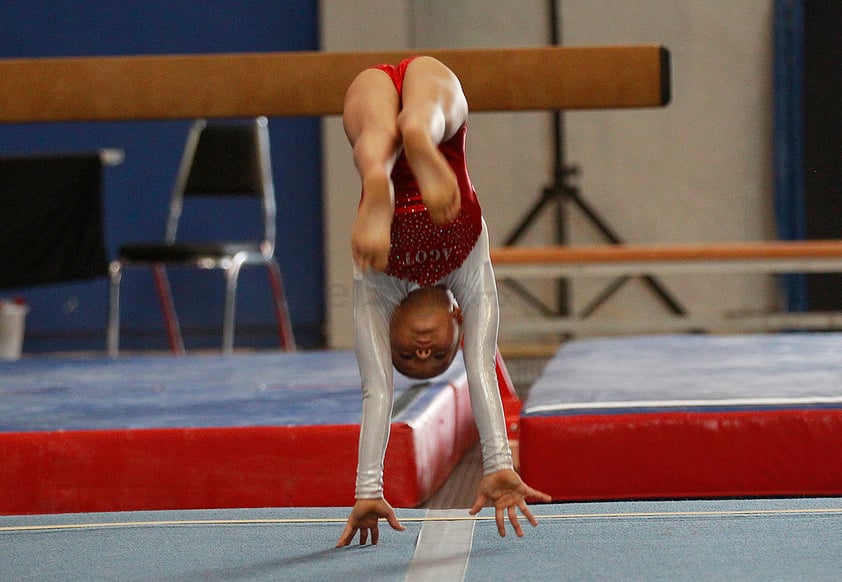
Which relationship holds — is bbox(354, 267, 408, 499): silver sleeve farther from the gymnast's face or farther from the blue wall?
the blue wall

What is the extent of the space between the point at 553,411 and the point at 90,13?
476cm

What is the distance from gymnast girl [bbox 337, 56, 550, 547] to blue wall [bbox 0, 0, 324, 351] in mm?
4226

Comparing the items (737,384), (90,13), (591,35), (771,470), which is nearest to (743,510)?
(771,470)

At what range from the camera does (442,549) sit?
147cm

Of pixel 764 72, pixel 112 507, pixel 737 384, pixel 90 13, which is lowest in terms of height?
pixel 112 507

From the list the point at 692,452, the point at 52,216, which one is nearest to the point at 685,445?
the point at 692,452

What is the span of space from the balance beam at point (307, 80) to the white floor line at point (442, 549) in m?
0.87

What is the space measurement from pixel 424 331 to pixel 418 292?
63 mm

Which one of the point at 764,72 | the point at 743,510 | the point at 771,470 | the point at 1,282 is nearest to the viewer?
the point at 743,510

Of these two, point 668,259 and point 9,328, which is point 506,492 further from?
point 9,328

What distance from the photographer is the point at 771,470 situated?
1992mm

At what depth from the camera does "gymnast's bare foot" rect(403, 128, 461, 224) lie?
1371mm

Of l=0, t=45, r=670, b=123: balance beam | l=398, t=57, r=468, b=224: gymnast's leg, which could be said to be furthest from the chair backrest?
l=398, t=57, r=468, b=224: gymnast's leg

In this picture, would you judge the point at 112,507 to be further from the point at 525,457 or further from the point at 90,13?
the point at 90,13
